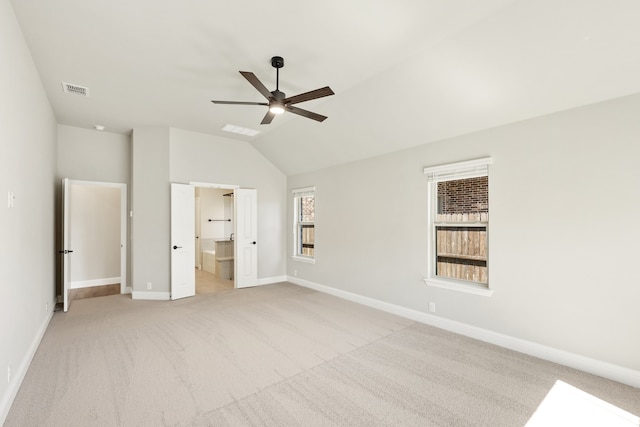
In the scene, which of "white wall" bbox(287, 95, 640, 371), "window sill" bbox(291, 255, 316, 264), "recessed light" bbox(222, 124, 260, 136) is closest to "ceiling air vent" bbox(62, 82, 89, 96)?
"recessed light" bbox(222, 124, 260, 136)

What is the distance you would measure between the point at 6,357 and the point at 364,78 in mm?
4220

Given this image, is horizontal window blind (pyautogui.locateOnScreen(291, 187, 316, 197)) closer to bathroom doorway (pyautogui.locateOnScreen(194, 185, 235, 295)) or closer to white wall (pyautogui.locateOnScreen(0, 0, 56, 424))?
bathroom doorway (pyautogui.locateOnScreen(194, 185, 235, 295))

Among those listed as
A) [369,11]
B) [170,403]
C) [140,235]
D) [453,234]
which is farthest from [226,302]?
[369,11]

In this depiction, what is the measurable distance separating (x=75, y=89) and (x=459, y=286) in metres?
5.60

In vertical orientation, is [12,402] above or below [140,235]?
below

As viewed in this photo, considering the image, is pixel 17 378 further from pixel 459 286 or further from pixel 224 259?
pixel 224 259

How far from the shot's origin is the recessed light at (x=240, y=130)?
5.50m

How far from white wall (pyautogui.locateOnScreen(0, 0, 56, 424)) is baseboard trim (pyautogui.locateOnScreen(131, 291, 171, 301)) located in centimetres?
144

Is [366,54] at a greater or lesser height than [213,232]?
greater

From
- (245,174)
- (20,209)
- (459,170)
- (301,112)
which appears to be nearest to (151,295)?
(245,174)

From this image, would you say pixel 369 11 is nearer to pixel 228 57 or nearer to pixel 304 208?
pixel 228 57

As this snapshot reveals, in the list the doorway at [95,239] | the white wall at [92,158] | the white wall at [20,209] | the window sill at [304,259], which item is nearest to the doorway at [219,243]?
the window sill at [304,259]

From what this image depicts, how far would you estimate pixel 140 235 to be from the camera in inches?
212

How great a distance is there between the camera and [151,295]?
5430mm
